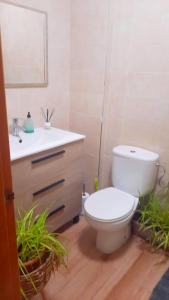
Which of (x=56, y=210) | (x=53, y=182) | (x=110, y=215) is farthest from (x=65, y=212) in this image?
(x=110, y=215)

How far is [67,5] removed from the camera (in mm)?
1946

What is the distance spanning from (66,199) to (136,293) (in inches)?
32.2

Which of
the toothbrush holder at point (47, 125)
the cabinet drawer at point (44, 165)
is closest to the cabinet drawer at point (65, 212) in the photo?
the cabinet drawer at point (44, 165)

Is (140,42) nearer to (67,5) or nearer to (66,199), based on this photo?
(67,5)

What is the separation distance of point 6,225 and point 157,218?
4.54 feet

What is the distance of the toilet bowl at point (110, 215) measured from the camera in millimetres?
1500

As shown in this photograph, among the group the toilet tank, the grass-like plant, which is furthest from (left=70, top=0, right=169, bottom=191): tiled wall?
the grass-like plant

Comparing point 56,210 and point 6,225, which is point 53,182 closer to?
point 56,210

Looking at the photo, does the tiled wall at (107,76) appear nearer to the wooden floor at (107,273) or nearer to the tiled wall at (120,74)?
the tiled wall at (120,74)

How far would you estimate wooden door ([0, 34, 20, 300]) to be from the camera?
1.93ft

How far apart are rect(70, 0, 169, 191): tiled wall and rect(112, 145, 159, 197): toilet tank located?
0.39 ft

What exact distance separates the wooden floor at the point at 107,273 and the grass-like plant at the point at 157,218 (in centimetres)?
13

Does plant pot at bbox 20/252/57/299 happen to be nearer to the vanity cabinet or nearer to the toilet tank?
the vanity cabinet

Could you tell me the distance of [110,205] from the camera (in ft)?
5.29
